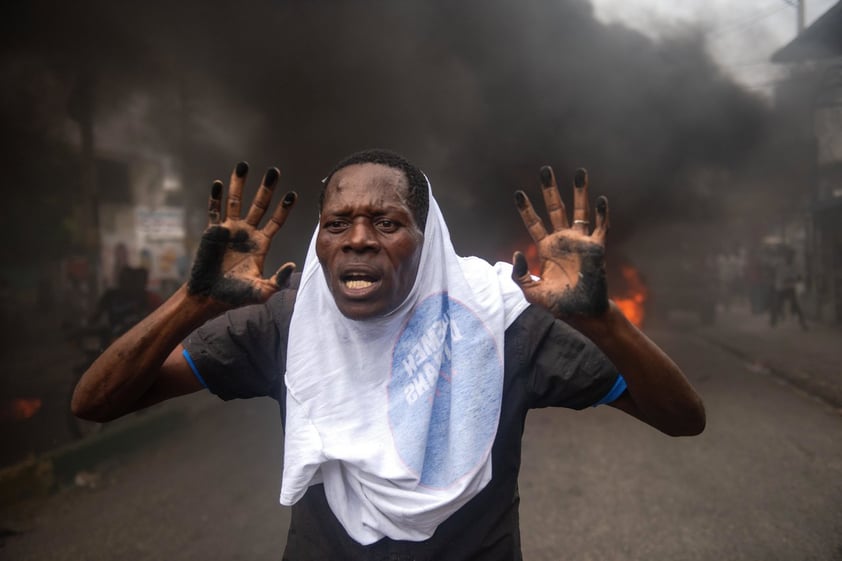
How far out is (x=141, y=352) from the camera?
131 cm

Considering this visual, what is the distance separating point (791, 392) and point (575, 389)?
6276mm

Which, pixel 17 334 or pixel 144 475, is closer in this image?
pixel 144 475

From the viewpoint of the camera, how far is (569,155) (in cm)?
1241

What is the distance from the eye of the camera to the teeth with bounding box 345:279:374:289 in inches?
51.0

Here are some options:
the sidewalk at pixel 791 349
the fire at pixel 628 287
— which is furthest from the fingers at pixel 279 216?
the fire at pixel 628 287

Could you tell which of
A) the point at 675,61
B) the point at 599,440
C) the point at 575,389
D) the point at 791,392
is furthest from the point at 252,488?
the point at 675,61

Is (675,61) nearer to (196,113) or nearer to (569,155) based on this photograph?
(569,155)

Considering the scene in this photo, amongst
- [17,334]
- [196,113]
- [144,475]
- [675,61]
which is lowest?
[144,475]

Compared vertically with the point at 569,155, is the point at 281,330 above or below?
below

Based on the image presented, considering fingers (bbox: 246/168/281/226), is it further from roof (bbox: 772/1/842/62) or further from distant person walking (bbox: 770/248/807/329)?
distant person walking (bbox: 770/248/807/329)

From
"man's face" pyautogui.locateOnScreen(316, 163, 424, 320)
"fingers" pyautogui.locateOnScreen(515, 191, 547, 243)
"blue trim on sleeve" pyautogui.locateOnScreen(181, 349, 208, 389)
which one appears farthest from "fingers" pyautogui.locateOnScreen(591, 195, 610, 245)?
"blue trim on sleeve" pyautogui.locateOnScreen(181, 349, 208, 389)

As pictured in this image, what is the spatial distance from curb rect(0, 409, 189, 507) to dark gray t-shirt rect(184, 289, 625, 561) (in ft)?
11.4

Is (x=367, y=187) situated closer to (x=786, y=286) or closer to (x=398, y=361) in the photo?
(x=398, y=361)

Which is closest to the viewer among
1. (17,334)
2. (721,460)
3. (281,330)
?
(281,330)
